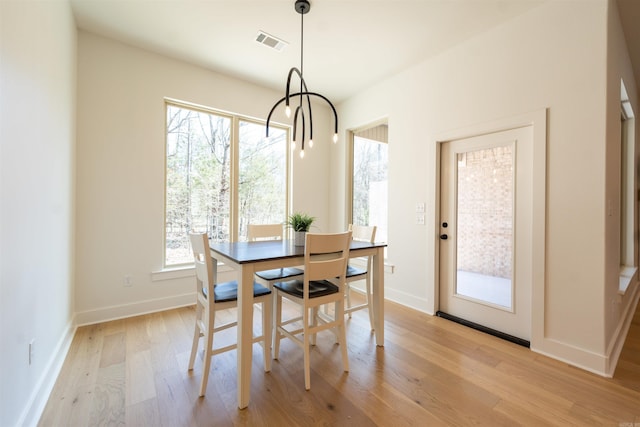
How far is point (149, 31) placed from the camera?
2.74m

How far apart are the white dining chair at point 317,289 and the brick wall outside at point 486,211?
5.12 ft

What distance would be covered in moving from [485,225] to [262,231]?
7.64 ft

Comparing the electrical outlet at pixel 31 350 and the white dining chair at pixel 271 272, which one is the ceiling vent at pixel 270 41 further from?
the electrical outlet at pixel 31 350

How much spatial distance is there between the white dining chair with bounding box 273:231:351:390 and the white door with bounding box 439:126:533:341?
1541mm

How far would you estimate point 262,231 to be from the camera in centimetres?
304

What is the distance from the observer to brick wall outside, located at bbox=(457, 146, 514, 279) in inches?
104

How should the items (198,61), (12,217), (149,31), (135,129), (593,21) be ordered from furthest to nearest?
(198,61) → (135,129) → (149,31) → (593,21) → (12,217)

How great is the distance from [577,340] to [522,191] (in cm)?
125

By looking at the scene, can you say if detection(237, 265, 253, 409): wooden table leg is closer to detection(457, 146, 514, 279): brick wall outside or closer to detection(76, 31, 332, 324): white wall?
detection(76, 31, 332, 324): white wall

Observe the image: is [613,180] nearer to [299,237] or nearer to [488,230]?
[488,230]

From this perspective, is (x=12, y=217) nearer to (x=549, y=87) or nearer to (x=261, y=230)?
(x=261, y=230)


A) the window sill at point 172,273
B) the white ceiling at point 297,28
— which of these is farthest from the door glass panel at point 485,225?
the window sill at point 172,273

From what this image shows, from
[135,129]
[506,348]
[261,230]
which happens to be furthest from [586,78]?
[135,129]

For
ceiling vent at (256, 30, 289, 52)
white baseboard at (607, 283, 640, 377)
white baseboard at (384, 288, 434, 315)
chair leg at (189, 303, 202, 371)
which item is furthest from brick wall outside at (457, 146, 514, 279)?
chair leg at (189, 303, 202, 371)
